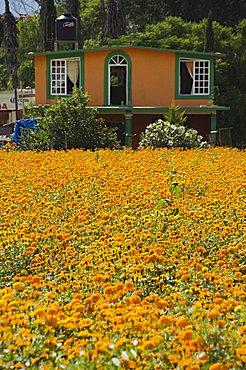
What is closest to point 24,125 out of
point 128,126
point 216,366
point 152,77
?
point 128,126

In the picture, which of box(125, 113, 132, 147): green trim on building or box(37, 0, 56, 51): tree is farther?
box(37, 0, 56, 51): tree

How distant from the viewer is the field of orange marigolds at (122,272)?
4.11 meters

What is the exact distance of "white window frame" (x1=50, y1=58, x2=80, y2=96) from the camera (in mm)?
27328

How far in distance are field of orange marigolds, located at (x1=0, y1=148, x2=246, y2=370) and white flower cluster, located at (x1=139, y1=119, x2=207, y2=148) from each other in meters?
9.29

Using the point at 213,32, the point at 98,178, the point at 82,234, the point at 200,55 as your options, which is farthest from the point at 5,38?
the point at 82,234

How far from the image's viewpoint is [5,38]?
42.0 m

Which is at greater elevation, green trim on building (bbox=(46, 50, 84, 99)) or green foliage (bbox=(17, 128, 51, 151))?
green trim on building (bbox=(46, 50, 84, 99))

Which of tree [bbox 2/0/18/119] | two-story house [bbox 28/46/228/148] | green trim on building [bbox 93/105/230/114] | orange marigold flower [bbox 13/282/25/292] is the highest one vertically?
tree [bbox 2/0/18/119]

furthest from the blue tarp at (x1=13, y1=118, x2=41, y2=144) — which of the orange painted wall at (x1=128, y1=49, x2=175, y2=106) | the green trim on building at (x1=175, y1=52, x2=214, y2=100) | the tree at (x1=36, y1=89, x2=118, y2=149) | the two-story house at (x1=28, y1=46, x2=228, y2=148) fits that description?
the green trim on building at (x1=175, y1=52, x2=214, y2=100)

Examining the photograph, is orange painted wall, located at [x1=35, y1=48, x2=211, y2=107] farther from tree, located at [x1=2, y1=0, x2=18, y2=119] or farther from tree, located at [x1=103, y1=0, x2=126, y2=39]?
tree, located at [x1=2, y1=0, x2=18, y2=119]

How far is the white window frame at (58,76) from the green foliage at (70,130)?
22.3 feet

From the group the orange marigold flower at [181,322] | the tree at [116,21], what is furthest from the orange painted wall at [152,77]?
the orange marigold flower at [181,322]

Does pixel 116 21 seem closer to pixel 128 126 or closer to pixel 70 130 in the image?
pixel 128 126

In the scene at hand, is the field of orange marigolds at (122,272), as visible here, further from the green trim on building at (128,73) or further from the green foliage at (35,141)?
the green trim on building at (128,73)
